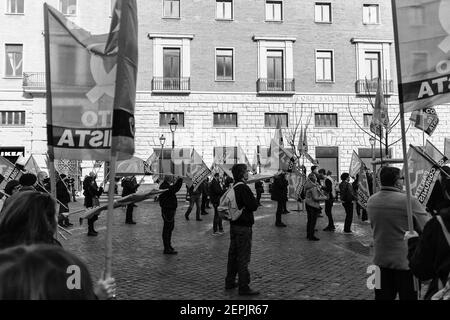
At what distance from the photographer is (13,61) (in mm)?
31406

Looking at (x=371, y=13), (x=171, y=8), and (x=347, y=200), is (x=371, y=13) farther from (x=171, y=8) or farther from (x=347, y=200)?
(x=347, y=200)

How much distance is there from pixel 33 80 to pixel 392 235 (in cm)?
3139

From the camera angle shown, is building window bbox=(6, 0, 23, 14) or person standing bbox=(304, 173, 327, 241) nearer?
person standing bbox=(304, 173, 327, 241)

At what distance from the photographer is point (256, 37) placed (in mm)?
33500

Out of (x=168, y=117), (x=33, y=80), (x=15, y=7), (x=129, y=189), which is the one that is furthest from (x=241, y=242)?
(x=15, y=7)

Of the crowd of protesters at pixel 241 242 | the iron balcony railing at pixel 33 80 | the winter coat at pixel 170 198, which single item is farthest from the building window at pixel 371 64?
the winter coat at pixel 170 198

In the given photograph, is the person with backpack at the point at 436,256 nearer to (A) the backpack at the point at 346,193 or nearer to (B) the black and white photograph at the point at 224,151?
(B) the black and white photograph at the point at 224,151

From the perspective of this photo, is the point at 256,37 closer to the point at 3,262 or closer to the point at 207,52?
the point at 207,52

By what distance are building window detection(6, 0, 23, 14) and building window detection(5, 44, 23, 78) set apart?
253 centimetres

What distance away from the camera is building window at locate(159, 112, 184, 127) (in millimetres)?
32312

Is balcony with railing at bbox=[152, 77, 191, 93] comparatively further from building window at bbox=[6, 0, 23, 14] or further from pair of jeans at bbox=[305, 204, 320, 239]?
pair of jeans at bbox=[305, 204, 320, 239]

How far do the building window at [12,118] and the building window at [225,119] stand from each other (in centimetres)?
1378

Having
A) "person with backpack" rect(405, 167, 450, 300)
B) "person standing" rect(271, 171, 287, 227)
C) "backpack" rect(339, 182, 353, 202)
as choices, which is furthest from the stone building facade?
"person with backpack" rect(405, 167, 450, 300)
